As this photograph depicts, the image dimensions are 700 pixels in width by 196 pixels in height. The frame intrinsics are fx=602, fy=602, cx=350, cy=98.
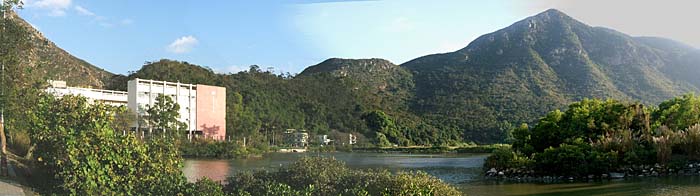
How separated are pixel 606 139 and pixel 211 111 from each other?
3014 centimetres

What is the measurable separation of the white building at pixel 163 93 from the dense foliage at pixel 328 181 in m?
26.8

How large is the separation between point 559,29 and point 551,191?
68.0m

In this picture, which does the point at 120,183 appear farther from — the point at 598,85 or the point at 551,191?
the point at 598,85

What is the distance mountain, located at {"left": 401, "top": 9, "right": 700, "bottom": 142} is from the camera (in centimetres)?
5784

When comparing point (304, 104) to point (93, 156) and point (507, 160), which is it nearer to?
point (507, 160)

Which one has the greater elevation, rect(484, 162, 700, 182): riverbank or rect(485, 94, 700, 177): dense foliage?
rect(485, 94, 700, 177): dense foliage

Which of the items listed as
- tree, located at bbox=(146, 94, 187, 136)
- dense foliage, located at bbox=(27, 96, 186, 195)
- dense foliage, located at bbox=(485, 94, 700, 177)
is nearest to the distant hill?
tree, located at bbox=(146, 94, 187, 136)

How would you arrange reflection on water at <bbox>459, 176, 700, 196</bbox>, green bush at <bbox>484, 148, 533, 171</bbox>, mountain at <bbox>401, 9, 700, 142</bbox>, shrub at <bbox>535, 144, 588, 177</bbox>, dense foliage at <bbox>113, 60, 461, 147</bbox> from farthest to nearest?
1. mountain at <bbox>401, 9, 700, 142</bbox>
2. dense foliage at <bbox>113, 60, 461, 147</bbox>
3. green bush at <bbox>484, 148, 533, 171</bbox>
4. shrub at <bbox>535, 144, 588, 177</bbox>
5. reflection on water at <bbox>459, 176, 700, 196</bbox>

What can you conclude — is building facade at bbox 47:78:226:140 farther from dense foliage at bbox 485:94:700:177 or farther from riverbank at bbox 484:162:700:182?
riverbank at bbox 484:162:700:182

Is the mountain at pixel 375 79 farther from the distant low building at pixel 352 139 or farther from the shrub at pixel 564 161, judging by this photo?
the shrub at pixel 564 161

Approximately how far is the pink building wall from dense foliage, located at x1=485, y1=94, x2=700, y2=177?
25.5 m

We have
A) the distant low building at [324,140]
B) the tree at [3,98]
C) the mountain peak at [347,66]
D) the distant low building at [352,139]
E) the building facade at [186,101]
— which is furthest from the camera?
the mountain peak at [347,66]

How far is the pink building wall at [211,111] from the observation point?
40125mm

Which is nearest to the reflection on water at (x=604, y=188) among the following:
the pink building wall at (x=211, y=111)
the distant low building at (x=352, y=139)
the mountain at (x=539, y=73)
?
the pink building wall at (x=211, y=111)
